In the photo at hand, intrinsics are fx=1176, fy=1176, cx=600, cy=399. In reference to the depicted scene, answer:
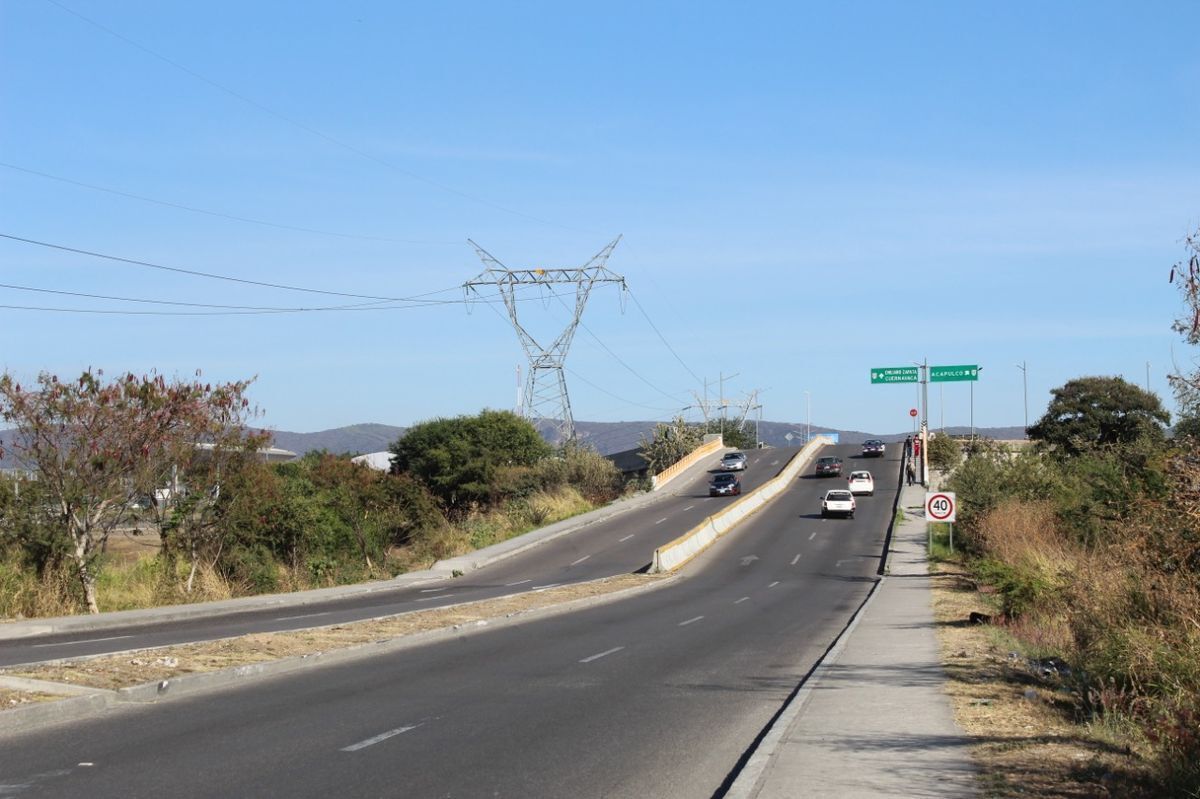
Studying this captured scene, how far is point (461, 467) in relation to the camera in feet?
255

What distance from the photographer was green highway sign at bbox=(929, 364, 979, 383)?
67.4 metres

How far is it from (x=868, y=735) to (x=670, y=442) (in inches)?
3934

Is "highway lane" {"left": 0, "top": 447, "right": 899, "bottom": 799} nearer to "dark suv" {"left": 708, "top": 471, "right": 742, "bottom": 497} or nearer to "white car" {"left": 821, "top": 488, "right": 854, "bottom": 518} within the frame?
"white car" {"left": 821, "top": 488, "right": 854, "bottom": 518}

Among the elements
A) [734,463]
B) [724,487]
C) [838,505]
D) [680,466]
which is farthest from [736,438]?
[838,505]

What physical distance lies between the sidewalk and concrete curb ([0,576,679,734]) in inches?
254

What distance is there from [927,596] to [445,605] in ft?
39.8

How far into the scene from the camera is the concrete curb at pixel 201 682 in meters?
10.8

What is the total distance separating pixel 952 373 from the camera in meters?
67.6

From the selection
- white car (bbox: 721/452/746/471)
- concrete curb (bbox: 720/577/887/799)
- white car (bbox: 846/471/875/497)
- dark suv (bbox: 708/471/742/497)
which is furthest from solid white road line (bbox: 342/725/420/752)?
white car (bbox: 721/452/746/471)

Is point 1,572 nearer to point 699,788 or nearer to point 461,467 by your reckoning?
point 699,788

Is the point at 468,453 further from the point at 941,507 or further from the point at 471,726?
the point at 471,726

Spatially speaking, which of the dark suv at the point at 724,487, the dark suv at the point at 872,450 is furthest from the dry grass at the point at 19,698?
the dark suv at the point at 872,450

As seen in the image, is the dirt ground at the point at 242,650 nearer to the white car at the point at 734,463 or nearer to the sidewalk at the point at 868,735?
the sidewalk at the point at 868,735

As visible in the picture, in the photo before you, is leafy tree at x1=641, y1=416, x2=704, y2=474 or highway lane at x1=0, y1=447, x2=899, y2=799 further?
leafy tree at x1=641, y1=416, x2=704, y2=474
